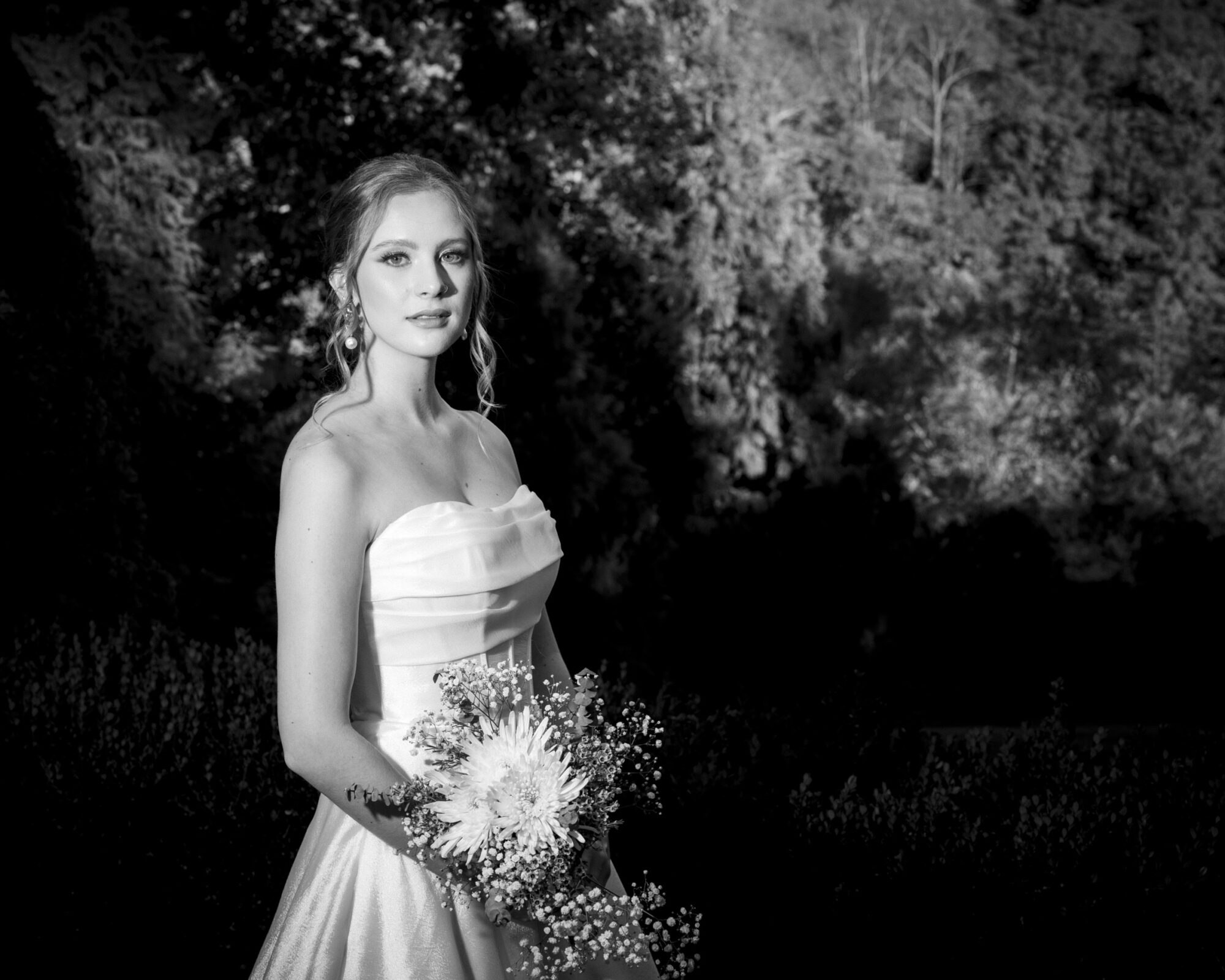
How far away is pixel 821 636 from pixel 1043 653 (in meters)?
2.08

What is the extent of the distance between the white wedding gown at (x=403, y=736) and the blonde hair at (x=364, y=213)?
341 millimetres

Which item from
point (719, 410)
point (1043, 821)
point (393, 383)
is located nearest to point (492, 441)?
point (393, 383)

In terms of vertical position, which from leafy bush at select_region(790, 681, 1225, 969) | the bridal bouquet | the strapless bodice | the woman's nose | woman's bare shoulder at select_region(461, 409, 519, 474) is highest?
the woman's nose

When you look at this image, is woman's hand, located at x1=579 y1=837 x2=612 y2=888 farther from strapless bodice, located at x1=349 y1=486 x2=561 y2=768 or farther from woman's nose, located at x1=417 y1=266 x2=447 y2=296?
woman's nose, located at x1=417 y1=266 x2=447 y2=296

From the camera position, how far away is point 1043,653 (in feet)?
35.7

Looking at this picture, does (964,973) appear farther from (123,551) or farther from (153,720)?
(123,551)

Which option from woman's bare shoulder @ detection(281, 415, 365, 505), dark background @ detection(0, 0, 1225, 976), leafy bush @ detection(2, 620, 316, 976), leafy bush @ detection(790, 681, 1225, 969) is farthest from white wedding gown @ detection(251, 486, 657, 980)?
leafy bush @ detection(2, 620, 316, 976)

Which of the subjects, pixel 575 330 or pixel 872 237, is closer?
A: pixel 575 330

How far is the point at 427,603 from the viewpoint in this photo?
213 cm

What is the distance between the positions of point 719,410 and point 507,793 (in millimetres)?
13534

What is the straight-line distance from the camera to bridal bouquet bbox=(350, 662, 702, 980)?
1861 mm

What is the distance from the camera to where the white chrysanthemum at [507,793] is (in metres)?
1.85

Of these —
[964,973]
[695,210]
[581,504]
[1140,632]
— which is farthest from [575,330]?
[964,973]

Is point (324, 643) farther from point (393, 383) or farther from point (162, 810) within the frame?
point (162, 810)
